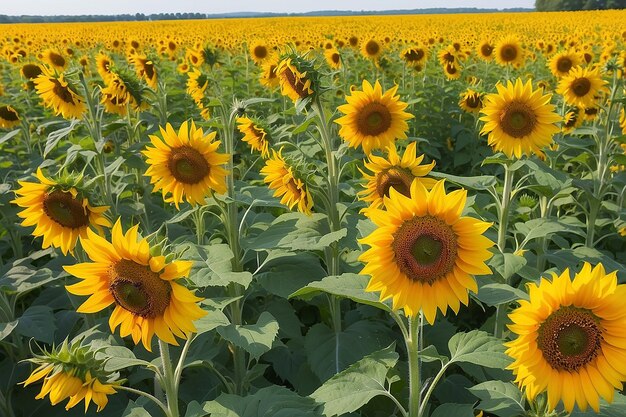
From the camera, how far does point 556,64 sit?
6664 millimetres

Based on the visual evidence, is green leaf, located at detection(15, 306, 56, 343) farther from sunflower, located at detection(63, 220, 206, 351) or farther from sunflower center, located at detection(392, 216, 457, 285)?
sunflower center, located at detection(392, 216, 457, 285)

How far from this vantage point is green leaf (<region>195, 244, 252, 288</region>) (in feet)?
7.52

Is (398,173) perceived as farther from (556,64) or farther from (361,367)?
(556,64)

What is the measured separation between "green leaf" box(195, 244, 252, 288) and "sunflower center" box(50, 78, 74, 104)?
7.29 ft

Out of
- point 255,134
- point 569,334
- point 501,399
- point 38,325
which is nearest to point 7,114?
point 255,134

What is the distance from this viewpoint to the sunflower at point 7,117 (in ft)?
19.4

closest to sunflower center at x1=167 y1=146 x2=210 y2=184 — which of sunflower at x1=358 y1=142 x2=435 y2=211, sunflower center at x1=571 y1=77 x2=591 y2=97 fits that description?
sunflower at x1=358 y1=142 x2=435 y2=211

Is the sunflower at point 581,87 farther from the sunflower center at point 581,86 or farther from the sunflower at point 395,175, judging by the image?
the sunflower at point 395,175

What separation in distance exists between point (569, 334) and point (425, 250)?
498 mm

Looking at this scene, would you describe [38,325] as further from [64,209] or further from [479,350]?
[479,350]

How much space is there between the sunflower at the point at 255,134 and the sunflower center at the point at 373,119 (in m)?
0.86

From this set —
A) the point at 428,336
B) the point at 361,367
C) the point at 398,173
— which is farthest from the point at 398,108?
the point at 361,367

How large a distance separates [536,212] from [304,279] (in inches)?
108

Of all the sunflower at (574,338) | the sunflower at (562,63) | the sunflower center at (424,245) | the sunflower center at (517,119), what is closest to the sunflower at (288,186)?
the sunflower center at (424,245)
